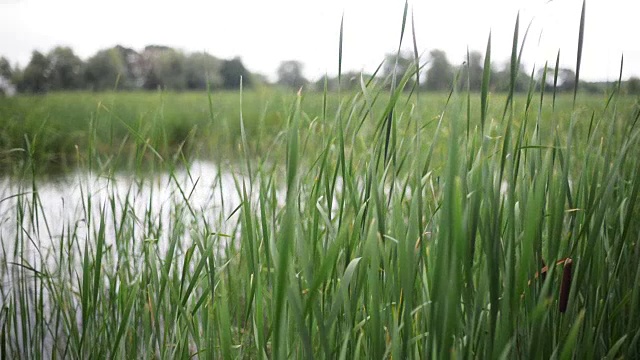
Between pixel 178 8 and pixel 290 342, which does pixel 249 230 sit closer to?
pixel 290 342

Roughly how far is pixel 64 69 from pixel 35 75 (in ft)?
0.70

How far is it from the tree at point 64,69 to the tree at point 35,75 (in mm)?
34

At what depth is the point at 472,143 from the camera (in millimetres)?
915

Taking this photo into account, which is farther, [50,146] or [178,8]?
[50,146]

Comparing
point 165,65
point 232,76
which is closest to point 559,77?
point 232,76

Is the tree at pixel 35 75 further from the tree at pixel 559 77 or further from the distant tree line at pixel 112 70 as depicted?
the tree at pixel 559 77

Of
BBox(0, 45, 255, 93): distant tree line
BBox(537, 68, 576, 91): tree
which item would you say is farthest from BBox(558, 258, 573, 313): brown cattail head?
BBox(0, 45, 255, 93): distant tree line

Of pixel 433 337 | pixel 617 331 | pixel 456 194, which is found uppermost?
pixel 456 194

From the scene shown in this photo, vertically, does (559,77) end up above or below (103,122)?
above

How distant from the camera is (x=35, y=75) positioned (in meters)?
3.04

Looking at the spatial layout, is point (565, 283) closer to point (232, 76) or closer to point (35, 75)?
point (232, 76)

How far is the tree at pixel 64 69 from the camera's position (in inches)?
123

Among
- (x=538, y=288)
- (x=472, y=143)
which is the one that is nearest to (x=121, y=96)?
(x=472, y=143)

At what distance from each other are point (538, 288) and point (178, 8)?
268 cm
